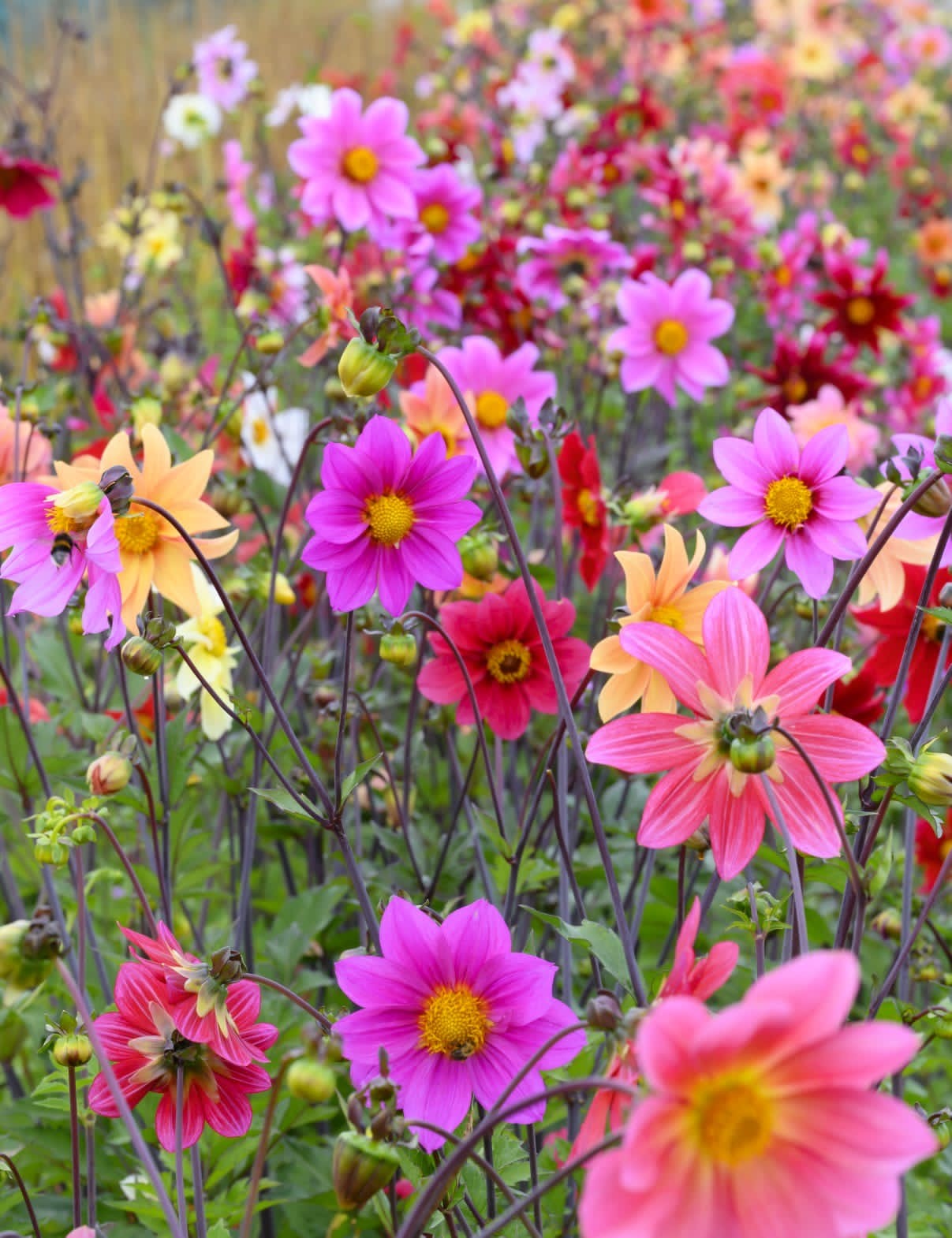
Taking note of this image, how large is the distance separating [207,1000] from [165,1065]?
94 millimetres

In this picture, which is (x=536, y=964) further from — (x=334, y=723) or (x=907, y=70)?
(x=907, y=70)

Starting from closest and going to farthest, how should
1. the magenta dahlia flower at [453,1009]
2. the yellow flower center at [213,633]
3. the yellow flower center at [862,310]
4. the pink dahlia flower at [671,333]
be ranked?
1. the magenta dahlia flower at [453,1009]
2. the yellow flower center at [213,633]
3. the pink dahlia flower at [671,333]
4. the yellow flower center at [862,310]

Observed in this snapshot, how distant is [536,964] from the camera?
726 mm

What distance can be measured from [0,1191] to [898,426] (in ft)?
6.84

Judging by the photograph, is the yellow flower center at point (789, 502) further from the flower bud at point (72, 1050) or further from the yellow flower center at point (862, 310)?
the yellow flower center at point (862, 310)

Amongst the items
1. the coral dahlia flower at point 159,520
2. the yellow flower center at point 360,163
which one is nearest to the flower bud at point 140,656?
the coral dahlia flower at point 159,520

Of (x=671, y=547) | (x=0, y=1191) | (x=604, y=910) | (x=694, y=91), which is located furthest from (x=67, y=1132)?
(x=694, y=91)

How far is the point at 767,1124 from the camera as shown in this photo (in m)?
0.49

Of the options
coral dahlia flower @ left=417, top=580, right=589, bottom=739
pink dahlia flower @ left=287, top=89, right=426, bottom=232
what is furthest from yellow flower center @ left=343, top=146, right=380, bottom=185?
coral dahlia flower @ left=417, top=580, right=589, bottom=739

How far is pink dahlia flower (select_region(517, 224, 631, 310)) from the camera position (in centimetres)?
186

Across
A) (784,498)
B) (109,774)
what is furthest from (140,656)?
(784,498)

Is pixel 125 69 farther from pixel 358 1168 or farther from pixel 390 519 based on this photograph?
pixel 358 1168

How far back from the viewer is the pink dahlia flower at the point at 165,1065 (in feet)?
2.52

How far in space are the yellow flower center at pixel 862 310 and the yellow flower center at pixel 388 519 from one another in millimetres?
1427
